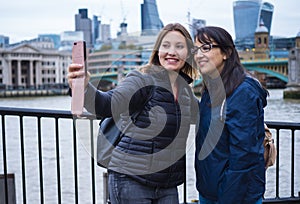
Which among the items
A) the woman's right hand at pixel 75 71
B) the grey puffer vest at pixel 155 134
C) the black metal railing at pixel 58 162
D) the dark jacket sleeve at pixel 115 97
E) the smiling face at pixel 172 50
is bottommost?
the black metal railing at pixel 58 162

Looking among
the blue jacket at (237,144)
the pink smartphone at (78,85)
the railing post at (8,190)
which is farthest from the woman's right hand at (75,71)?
the railing post at (8,190)

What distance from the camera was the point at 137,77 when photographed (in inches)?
58.1

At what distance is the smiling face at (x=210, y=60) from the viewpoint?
1468 millimetres

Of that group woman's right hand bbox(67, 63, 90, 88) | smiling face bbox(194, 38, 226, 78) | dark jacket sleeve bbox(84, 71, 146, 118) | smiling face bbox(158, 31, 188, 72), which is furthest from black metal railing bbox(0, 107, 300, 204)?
smiling face bbox(194, 38, 226, 78)

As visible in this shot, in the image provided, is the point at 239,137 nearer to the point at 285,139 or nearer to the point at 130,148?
the point at 130,148

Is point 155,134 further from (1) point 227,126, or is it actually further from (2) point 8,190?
(2) point 8,190

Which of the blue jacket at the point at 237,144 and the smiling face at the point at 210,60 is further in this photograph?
the smiling face at the point at 210,60

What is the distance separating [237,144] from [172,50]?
0.40m

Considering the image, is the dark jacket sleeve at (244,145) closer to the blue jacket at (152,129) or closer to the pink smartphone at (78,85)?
the blue jacket at (152,129)

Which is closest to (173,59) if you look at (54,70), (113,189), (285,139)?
(113,189)

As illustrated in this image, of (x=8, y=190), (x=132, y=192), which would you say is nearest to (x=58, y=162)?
(x=8, y=190)

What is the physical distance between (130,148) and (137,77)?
26 cm

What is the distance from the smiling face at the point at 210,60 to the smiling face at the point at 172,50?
50 millimetres

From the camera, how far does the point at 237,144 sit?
138cm
